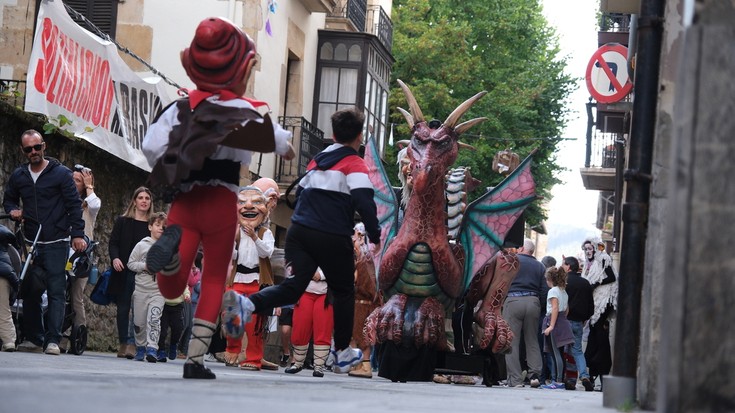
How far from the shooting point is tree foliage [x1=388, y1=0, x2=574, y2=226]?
40.2 meters

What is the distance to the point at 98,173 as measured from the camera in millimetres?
17531

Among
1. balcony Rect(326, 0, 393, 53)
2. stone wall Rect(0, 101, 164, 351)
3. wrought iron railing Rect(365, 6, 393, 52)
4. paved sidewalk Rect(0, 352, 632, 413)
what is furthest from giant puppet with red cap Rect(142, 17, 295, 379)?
wrought iron railing Rect(365, 6, 393, 52)

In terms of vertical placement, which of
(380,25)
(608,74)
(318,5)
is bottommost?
(608,74)

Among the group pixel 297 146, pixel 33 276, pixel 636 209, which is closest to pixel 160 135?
pixel 636 209

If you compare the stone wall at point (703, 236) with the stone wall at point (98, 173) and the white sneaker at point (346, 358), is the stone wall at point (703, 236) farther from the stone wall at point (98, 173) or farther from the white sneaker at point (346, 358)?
the stone wall at point (98, 173)

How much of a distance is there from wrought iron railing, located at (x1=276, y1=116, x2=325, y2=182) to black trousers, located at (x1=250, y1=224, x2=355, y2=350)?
21.4 meters

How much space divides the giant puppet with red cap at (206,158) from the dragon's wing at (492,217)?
15.6 feet

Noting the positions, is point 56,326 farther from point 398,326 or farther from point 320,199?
point 320,199

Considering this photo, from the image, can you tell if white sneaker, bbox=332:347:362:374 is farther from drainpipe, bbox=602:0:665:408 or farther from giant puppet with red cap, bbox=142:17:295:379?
drainpipe, bbox=602:0:665:408

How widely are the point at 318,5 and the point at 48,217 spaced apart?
19453 millimetres

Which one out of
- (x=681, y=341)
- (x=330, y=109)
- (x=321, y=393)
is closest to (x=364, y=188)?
(x=321, y=393)

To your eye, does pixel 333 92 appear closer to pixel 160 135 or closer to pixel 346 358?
pixel 346 358

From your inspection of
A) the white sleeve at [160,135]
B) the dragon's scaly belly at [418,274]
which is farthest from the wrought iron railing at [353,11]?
the white sleeve at [160,135]

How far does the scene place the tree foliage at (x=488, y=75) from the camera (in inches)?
1581
